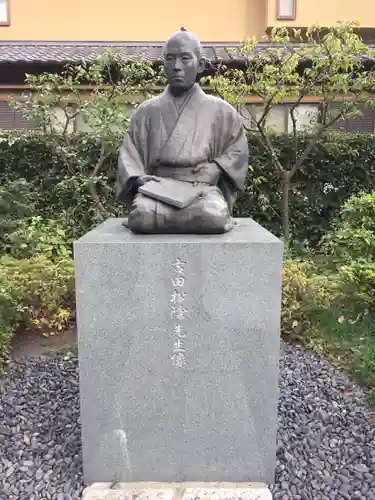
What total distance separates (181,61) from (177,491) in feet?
7.55

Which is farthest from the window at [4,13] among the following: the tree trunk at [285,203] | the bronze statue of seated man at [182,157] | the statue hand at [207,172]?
the statue hand at [207,172]

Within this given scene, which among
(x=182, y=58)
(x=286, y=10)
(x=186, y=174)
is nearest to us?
(x=182, y=58)

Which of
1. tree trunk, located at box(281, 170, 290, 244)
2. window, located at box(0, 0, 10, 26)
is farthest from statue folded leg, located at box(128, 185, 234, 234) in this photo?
window, located at box(0, 0, 10, 26)

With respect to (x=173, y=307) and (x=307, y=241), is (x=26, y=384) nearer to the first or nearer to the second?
(x=173, y=307)

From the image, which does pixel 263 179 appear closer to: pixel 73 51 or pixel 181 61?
pixel 181 61

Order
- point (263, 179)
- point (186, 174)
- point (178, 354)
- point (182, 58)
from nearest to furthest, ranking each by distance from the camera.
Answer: point (178, 354) → point (182, 58) → point (186, 174) → point (263, 179)

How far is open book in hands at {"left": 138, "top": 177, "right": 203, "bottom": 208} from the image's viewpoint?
2.46 metres

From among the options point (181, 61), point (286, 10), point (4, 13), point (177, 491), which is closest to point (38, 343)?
point (177, 491)

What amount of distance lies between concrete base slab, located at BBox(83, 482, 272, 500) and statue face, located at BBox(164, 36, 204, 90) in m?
2.20

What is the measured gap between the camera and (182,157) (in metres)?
2.66

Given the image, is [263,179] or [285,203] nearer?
[285,203]

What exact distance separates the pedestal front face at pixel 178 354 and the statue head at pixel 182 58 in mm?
881

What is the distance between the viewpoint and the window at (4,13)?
10.2m

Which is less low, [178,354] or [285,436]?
[178,354]
